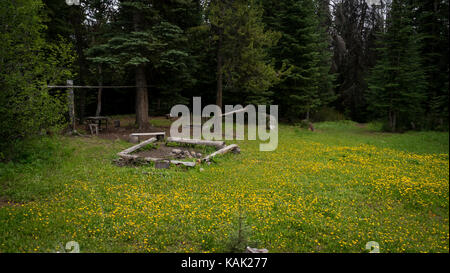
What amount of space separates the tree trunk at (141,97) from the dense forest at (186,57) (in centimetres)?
6

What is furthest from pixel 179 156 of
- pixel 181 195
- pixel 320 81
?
pixel 320 81

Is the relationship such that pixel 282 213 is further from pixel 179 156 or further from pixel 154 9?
pixel 154 9

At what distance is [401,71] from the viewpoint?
750 inches

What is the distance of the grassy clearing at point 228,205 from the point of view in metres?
4.91

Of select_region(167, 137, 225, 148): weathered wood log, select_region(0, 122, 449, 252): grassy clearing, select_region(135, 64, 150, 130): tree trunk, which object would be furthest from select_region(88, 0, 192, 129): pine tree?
select_region(0, 122, 449, 252): grassy clearing

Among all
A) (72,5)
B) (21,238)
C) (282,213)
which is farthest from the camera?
(72,5)

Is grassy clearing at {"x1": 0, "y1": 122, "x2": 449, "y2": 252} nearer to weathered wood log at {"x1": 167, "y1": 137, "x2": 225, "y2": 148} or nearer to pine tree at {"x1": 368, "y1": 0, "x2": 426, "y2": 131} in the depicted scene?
weathered wood log at {"x1": 167, "y1": 137, "x2": 225, "y2": 148}

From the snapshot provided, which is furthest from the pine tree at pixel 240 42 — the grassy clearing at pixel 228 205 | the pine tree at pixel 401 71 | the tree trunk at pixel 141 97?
the pine tree at pixel 401 71

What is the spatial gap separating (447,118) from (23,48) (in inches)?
421

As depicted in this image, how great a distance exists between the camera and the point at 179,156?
36.9 ft

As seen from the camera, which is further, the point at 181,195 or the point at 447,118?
the point at 181,195

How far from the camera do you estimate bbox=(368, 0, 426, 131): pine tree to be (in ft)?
61.8

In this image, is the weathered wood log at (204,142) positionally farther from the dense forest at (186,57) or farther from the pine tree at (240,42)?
the pine tree at (240,42)

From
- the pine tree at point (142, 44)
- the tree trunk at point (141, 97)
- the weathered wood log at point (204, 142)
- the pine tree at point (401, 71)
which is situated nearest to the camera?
the weathered wood log at point (204, 142)
